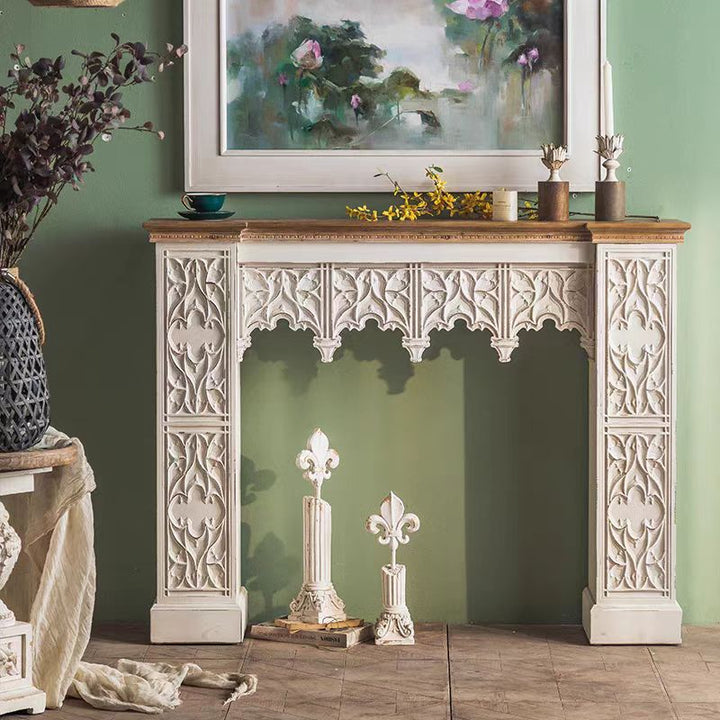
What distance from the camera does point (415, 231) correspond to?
169 inches

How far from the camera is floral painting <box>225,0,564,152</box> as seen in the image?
451 centimetres

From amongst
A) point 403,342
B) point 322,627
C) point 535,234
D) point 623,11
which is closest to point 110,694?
point 322,627

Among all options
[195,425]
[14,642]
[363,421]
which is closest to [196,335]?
[195,425]

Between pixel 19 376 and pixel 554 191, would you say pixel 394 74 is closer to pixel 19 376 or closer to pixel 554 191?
pixel 554 191

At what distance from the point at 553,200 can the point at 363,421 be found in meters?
0.98

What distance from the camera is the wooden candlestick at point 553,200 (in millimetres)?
4324

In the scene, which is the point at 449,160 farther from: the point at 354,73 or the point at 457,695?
the point at 457,695

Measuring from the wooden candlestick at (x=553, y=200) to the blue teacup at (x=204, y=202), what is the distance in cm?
101

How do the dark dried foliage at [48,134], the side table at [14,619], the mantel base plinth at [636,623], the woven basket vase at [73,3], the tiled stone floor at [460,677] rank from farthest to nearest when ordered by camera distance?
the mantel base plinth at [636,623]
the woven basket vase at [73,3]
the tiled stone floor at [460,677]
the side table at [14,619]
the dark dried foliage at [48,134]

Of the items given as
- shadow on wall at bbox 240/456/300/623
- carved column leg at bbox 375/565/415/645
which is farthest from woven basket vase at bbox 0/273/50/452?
carved column leg at bbox 375/565/415/645

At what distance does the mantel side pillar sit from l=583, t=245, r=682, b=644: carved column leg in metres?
1.15

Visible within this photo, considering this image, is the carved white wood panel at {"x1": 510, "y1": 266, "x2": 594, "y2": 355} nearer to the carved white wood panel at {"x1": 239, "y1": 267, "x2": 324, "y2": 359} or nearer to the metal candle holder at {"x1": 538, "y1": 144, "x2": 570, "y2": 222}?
the metal candle holder at {"x1": 538, "y1": 144, "x2": 570, "y2": 222}

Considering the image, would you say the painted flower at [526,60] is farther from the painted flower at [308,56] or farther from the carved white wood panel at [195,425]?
the carved white wood panel at [195,425]

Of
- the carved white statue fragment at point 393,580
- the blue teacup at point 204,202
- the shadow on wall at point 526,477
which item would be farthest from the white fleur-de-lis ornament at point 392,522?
the blue teacup at point 204,202
